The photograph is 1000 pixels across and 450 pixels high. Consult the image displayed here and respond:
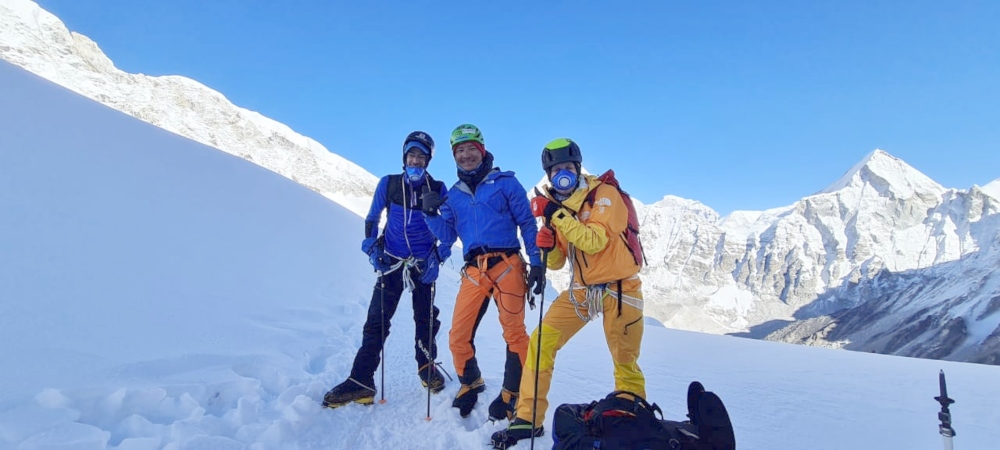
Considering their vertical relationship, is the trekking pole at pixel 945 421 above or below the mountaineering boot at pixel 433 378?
above

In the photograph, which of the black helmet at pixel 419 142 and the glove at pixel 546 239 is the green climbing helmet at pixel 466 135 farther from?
the glove at pixel 546 239

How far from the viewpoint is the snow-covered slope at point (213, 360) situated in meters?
3.63

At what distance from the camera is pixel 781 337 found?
158 meters

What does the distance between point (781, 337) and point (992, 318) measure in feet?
186

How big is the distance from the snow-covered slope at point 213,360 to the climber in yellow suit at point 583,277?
567mm

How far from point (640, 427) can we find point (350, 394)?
3.00 metres

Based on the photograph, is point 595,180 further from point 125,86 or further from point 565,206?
point 125,86

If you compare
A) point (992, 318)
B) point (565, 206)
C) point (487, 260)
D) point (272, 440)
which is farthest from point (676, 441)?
point (992, 318)

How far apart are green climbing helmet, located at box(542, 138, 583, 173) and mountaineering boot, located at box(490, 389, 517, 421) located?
7.09 feet

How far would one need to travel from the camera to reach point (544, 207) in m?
4.16

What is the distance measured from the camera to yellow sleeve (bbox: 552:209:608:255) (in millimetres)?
3750

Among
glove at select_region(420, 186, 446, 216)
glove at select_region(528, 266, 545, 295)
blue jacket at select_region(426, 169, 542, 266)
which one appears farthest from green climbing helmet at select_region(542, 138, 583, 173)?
glove at select_region(420, 186, 446, 216)

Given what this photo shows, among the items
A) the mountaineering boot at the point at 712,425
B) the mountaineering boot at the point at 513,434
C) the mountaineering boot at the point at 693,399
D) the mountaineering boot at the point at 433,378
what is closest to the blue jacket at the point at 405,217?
the mountaineering boot at the point at 433,378

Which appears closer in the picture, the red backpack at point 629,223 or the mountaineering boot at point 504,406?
→ the red backpack at point 629,223
